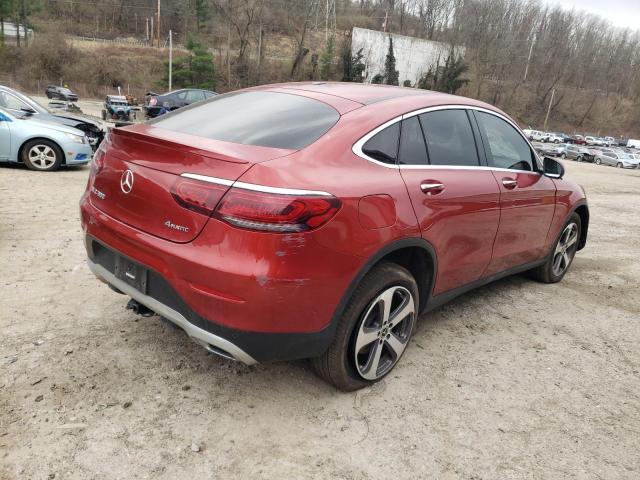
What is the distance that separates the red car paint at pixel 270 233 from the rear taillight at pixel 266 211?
18 millimetres

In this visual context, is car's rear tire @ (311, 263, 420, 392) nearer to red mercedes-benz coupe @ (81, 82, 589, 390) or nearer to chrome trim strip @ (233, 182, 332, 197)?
red mercedes-benz coupe @ (81, 82, 589, 390)

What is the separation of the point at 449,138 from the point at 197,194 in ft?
5.85

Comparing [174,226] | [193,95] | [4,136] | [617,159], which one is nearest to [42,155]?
[4,136]

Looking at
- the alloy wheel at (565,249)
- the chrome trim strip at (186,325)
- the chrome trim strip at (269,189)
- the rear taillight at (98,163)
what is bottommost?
the alloy wheel at (565,249)

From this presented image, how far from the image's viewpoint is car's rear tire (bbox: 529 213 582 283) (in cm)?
481

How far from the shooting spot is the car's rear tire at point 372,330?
261 cm

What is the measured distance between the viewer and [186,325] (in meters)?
2.39

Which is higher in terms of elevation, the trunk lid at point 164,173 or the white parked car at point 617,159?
the trunk lid at point 164,173

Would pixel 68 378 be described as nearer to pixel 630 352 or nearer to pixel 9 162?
pixel 630 352

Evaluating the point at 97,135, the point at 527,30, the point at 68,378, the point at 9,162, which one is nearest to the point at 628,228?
the point at 68,378

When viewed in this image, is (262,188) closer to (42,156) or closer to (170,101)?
(42,156)

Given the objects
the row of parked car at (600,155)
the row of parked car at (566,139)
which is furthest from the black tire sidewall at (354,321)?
the row of parked car at (566,139)

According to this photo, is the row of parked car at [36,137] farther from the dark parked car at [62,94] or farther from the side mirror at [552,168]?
the dark parked car at [62,94]

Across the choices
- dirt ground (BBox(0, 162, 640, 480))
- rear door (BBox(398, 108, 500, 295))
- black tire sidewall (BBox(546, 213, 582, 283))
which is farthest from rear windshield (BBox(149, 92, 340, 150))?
black tire sidewall (BBox(546, 213, 582, 283))
